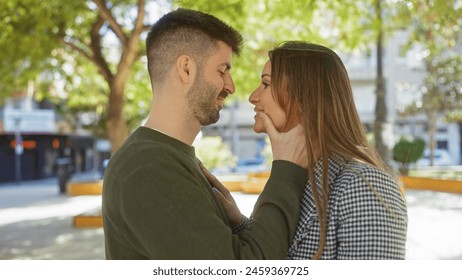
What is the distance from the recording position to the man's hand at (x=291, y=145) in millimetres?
1660

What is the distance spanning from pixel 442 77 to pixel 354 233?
21.1 m

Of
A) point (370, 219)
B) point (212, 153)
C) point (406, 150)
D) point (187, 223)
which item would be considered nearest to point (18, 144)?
point (212, 153)

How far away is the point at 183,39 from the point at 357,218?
0.79 metres

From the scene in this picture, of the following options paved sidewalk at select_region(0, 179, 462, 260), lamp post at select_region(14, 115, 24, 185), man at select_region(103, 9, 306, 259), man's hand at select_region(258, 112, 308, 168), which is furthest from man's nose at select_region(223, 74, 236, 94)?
lamp post at select_region(14, 115, 24, 185)

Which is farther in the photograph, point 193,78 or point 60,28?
point 60,28

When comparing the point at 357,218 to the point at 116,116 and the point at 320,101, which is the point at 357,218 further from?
the point at 116,116

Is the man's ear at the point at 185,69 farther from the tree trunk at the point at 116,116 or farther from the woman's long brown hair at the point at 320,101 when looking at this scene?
the tree trunk at the point at 116,116

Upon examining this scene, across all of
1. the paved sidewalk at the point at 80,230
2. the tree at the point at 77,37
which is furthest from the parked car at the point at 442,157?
the tree at the point at 77,37

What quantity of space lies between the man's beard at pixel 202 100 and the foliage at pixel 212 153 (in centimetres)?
1475

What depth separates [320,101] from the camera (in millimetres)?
1688

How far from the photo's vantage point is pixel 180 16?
1892mm

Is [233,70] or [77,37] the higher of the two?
[77,37]

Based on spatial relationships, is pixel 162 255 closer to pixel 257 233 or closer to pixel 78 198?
pixel 257 233
